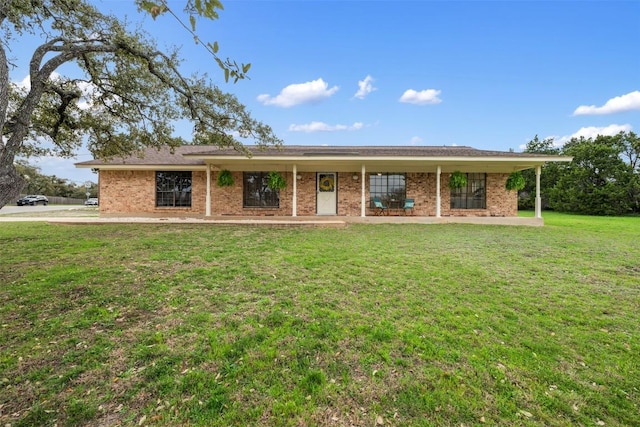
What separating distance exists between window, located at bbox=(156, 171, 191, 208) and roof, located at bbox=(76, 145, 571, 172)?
684 millimetres

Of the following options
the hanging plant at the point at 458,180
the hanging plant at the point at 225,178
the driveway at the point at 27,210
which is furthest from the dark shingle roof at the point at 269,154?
the driveway at the point at 27,210

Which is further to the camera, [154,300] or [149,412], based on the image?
[154,300]

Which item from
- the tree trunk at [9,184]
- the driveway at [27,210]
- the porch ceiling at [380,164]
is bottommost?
the driveway at [27,210]

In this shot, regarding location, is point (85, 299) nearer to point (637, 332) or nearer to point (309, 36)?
point (637, 332)

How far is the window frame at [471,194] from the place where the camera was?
529 inches

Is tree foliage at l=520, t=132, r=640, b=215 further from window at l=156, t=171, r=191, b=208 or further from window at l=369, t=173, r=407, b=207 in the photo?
window at l=156, t=171, r=191, b=208

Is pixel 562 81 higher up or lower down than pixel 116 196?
higher up

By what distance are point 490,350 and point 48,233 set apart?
10.9 m

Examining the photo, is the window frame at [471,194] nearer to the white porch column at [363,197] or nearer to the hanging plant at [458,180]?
the hanging plant at [458,180]

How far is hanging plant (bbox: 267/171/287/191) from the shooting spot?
12.3 meters

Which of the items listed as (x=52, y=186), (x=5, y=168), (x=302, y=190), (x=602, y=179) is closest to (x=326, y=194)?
(x=302, y=190)

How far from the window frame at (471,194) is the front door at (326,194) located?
533 cm

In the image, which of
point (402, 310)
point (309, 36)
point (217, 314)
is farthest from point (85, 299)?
point (309, 36)

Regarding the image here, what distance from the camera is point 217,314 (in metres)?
3.42
